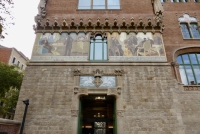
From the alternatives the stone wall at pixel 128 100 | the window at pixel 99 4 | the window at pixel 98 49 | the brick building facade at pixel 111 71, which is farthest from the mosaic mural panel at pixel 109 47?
the window at pixel 99 4

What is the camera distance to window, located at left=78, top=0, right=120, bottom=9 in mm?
15258

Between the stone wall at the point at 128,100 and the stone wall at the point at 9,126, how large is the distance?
520mm

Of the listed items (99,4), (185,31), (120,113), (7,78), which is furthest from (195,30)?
(7,78)

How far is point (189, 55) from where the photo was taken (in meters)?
14.0

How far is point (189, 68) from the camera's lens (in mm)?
13383

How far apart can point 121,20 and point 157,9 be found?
147 inches

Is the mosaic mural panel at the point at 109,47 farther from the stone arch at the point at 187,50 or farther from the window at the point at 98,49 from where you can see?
the stone arch at the point at 187,50

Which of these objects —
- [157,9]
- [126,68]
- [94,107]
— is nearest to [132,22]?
[157,9]

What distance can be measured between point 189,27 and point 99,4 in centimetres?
962

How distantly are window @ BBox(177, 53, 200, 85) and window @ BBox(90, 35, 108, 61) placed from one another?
7.07 m

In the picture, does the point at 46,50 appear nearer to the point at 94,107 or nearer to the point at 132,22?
the point at 94,107

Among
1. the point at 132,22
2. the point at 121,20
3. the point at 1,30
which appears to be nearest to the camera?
the point at 1,30

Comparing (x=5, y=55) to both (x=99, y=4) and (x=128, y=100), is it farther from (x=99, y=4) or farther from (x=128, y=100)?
(x=128, y=100)

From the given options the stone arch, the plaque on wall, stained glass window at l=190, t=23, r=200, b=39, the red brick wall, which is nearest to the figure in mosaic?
the stone arch
